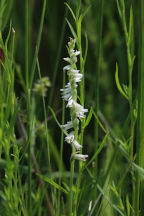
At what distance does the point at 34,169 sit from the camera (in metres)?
1.21

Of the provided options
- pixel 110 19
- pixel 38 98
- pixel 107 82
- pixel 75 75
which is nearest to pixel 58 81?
pixel 107 82

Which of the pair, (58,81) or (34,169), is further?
(58,81)

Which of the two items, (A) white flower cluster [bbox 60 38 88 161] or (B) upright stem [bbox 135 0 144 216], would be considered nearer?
(A) white flower cluster [bbox 60 38 88 161]

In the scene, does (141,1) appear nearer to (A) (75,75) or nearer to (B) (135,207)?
(A) (75,75)

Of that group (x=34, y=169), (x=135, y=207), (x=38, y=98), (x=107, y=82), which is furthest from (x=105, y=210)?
(x=107, y=82)

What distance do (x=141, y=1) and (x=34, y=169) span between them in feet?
2.21

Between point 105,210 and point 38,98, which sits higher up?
point 38,98

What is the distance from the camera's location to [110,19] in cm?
190

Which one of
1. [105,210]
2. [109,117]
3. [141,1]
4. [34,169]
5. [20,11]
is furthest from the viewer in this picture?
[20,11]

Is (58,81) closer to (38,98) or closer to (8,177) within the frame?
(38,98)

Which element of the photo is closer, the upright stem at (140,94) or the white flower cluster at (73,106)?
the white flower cluster at (73,106)

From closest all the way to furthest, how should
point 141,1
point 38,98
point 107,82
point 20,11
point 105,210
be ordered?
point 141,1
point 105,210
point 38,98
point 107,82
point 20,11

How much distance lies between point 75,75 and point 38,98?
80 cm

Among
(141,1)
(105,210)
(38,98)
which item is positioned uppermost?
(141,1)
